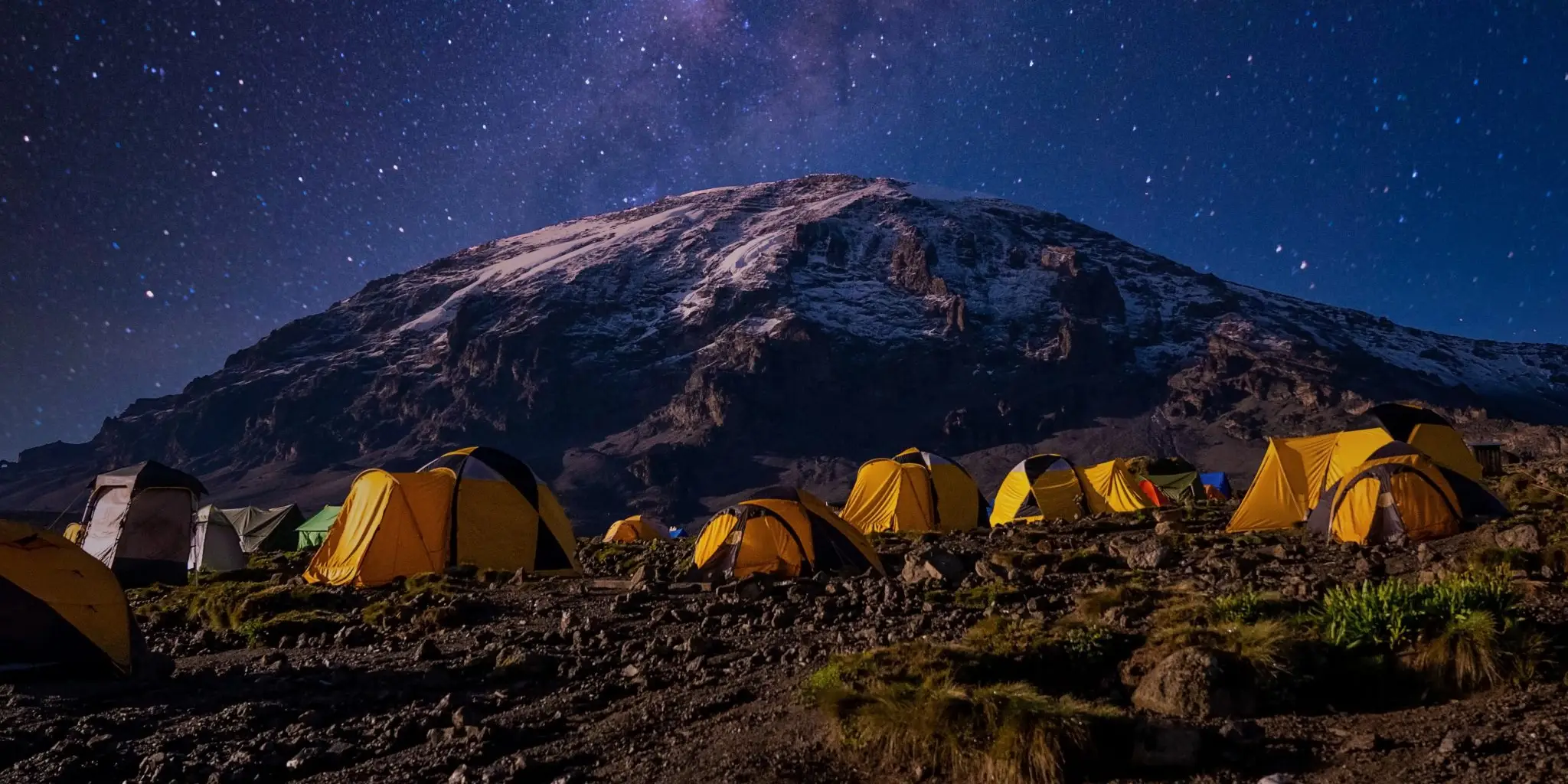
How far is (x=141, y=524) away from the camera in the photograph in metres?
20.5

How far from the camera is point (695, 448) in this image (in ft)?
536

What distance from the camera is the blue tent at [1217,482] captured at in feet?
154

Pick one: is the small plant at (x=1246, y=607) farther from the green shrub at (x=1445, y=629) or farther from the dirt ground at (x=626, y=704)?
the dirt ground at (x=626, y=704)

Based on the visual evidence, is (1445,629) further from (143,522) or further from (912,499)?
(143,522)

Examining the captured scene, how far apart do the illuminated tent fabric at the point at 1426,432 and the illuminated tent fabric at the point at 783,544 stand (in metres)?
17.7

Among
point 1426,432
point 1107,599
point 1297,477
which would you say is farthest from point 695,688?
point 1426,432

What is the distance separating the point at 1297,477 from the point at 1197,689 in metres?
18.2

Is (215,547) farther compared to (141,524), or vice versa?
(215,547)

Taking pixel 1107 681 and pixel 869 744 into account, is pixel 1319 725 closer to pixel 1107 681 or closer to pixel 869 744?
pixel 1107 681

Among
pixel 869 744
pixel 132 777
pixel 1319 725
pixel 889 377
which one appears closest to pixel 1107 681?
pixel 1319 725

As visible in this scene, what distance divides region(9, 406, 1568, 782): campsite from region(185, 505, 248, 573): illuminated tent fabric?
585 cm

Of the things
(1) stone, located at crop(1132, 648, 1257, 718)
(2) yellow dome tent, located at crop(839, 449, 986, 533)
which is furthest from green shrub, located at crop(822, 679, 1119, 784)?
(2) yellow dome tent, located at crop(839, 449, 986, 533)

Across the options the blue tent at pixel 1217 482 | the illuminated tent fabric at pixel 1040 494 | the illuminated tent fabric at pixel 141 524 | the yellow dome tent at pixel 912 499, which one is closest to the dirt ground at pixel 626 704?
the illuminated tent fabric at pixel 141 524

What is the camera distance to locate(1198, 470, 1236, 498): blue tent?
46.9 meters
